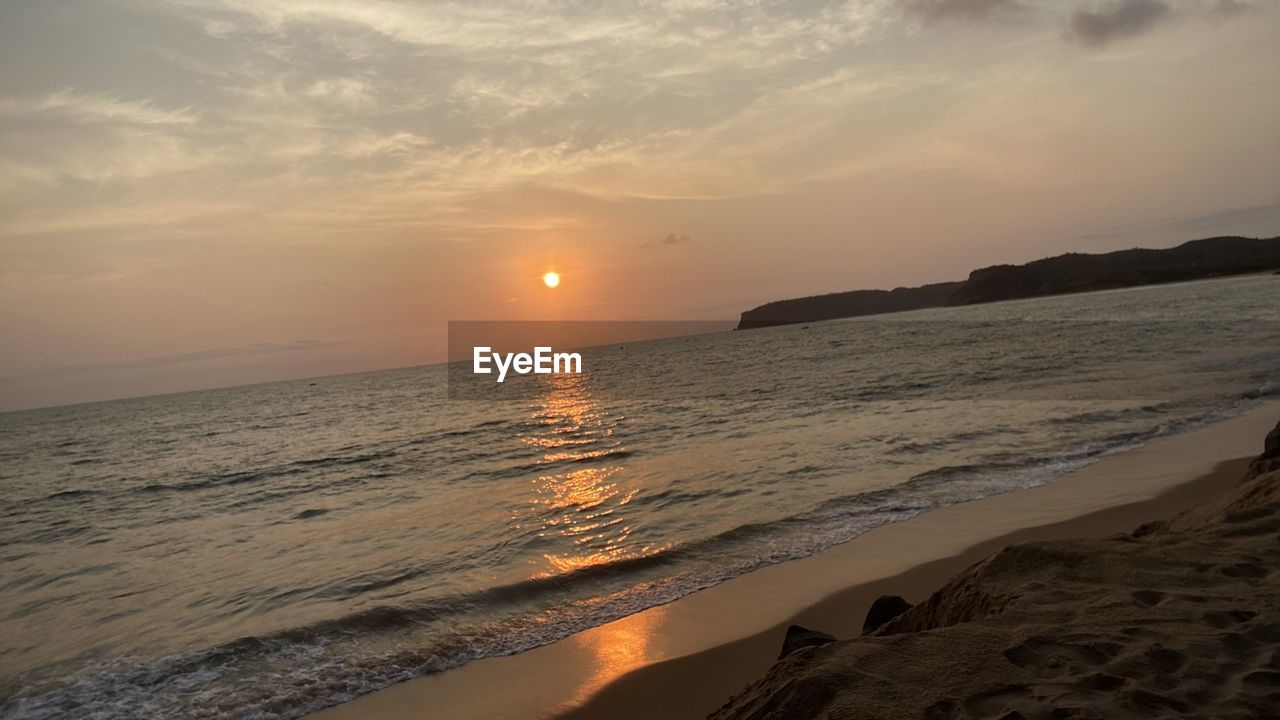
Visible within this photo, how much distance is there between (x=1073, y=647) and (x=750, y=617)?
4.08 metres

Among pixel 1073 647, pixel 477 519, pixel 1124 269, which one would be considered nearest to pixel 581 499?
pixel 477 519

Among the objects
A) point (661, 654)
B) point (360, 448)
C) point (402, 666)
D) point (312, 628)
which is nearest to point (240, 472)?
point (360, 448)

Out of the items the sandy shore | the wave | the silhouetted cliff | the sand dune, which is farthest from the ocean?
the silhouetted cliff

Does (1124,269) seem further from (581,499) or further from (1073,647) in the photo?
(1073,647)

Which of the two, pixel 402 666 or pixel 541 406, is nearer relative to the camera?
pixel 402 666

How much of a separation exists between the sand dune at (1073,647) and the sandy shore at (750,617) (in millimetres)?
1925

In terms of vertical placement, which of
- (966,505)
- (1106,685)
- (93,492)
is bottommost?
(93,492)

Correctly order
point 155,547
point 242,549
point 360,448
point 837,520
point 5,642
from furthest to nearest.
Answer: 1. point 360,448
2. point 155,547
3. point 242,549
4. point 837,520
5. point 5,642

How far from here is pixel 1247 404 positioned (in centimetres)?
1762

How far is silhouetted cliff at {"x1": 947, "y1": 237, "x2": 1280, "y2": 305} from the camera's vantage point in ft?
481

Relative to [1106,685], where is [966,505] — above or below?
below

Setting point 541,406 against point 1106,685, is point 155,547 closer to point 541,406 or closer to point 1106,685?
point 1106,685

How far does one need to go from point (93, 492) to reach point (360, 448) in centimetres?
885

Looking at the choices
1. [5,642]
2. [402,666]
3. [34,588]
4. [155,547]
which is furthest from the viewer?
[155,547]
